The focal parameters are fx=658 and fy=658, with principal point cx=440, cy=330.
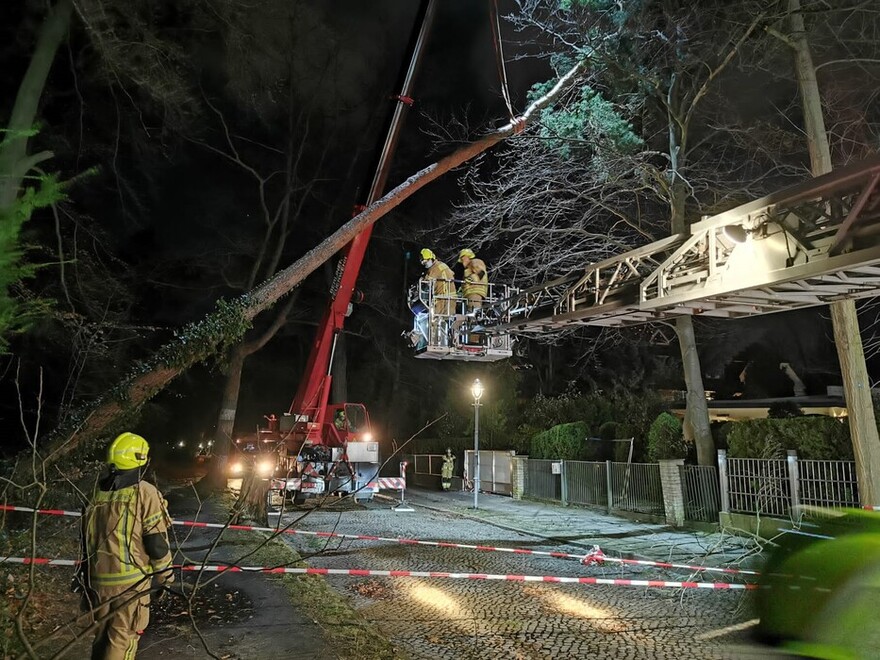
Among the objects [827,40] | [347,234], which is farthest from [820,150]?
[347,234]

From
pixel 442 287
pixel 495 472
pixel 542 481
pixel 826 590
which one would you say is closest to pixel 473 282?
pixel 442 287

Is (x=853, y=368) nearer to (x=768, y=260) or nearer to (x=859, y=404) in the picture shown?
(x=859, y=404)

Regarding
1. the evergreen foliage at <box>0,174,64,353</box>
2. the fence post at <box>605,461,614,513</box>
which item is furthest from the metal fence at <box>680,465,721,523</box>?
the evergreen foliage at <box>0,174,64,353</box>

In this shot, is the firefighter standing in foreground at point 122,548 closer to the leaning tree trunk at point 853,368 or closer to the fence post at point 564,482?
the leaning tree trunk at point 853,368

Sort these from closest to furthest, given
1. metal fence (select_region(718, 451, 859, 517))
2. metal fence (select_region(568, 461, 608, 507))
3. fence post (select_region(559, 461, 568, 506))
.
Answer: metal fence (select_region(718, 451, 859, 517))
metal fence (select_region(568, 461, 608, 507))
fence post (select_region(559, 461, 568, 506))

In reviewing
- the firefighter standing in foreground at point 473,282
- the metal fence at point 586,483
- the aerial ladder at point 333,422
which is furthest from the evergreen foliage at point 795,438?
the aerial ladder at point 333,422

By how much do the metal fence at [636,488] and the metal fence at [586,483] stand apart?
0.49 m

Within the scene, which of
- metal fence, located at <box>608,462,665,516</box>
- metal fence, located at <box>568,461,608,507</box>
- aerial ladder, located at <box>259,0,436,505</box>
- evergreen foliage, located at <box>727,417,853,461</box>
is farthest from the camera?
metal fence, located at <box>568,461,608,507</box>

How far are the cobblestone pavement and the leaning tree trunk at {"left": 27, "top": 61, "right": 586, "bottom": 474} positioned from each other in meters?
3.66

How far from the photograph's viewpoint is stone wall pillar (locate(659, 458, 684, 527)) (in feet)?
45.1

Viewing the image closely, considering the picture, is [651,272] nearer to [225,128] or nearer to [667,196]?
[667,196]

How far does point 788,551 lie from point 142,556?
4429mm

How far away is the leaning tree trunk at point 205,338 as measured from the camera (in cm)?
956

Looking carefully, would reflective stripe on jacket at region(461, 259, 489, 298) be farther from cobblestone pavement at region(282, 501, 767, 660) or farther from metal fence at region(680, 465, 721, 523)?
metal fence at region(680, 465, 721, 523)
